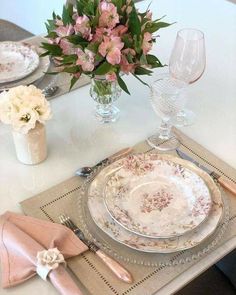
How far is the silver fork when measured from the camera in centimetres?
72

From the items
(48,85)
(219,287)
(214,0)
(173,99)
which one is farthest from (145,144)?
(214,0)

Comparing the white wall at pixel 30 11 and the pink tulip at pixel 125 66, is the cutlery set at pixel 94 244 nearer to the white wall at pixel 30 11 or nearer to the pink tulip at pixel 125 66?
the pink tulip at pixel 125 66

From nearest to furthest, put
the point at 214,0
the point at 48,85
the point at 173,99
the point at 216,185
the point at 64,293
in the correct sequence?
1. the point at 64,293
2. the point at 216,185
3. the point at 173,99
4. the point at 48,85
5. the point at 214,0

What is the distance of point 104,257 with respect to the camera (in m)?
0.75

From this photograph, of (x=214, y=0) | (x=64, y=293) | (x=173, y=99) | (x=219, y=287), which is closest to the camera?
(x=64, y=293)

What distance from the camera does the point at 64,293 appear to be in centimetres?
68

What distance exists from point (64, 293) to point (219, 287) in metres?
0.85

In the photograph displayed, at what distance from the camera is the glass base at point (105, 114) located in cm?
109

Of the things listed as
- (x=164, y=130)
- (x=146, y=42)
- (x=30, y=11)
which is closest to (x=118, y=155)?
(x=164, y=130)

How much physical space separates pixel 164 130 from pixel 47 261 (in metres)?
0.46

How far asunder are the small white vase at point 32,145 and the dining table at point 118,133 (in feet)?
0.06

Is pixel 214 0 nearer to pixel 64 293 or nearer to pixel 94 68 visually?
pixel 94 68

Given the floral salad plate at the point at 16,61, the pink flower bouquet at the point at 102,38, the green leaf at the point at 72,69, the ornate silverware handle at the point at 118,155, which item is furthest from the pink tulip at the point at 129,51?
the floral salad plate at the point at 16,61

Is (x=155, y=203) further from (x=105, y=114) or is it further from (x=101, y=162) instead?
(x=105, y=114)
